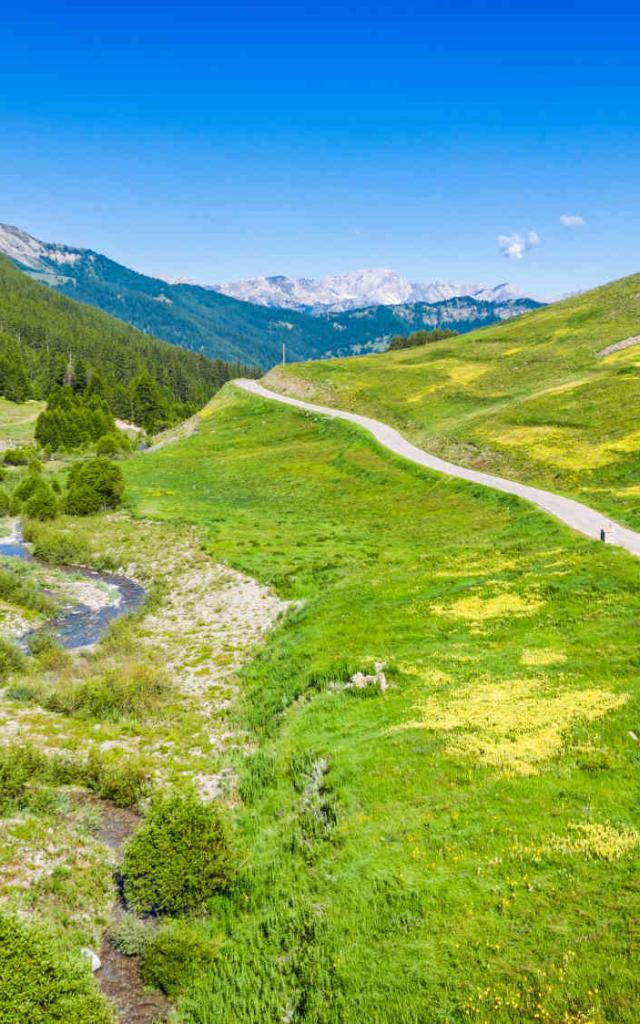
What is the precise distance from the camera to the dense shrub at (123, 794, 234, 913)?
17.3 m

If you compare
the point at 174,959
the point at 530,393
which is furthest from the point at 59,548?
the point at 530,393

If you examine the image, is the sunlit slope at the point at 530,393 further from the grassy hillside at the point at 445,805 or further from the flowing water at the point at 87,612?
the flowing water at the point at 87,612

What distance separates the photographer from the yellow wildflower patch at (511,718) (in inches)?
758

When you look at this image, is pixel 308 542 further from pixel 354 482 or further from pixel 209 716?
pixel 209 716

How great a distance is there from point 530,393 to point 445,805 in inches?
3525

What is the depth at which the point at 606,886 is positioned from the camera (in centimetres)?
1362

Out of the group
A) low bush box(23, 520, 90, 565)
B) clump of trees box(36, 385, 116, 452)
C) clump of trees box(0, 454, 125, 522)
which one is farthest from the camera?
clump of trees box(36, 385, 116, 452)

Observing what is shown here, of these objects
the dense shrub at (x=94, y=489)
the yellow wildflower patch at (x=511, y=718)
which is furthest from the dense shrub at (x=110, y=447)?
the yellow wildflower patch at (x=511, y=718)

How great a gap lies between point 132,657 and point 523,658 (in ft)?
69.6

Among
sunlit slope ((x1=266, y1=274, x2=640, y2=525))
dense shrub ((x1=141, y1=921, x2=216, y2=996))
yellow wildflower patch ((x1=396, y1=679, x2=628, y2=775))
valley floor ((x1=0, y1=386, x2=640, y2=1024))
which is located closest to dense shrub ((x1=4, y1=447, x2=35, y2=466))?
sunlit slope ((x1=266, y1=274, x2=640, y2=525))

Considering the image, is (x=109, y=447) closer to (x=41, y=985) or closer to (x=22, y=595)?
(x=22, y=595)

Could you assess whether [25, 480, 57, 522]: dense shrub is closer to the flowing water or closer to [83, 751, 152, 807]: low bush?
the flowing water

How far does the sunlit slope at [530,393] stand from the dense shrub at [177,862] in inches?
1558

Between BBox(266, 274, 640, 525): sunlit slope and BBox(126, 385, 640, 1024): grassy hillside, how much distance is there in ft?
72.3
